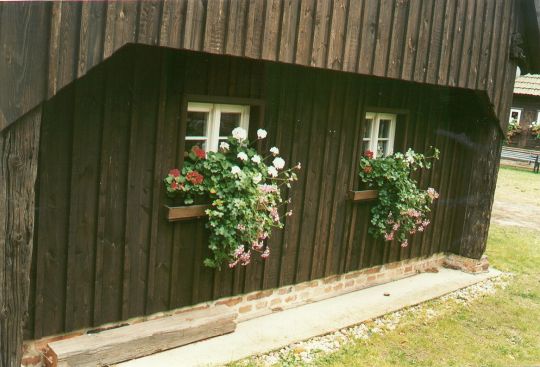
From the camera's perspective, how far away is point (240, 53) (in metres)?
4.68

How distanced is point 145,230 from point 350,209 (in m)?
3.06

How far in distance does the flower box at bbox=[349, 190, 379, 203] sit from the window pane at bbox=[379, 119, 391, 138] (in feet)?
2.92

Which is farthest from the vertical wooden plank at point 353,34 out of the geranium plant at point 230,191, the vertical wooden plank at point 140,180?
the vertical wooden plank at point 140,180

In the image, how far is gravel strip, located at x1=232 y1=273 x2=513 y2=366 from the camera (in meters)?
5.57

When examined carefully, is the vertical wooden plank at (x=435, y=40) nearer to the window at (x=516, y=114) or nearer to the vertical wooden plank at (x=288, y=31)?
the vertical wooden plank at (x=288, y=31)

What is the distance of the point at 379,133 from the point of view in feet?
26.2

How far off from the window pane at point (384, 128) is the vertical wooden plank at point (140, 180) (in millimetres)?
3746

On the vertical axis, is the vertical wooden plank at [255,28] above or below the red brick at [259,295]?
above

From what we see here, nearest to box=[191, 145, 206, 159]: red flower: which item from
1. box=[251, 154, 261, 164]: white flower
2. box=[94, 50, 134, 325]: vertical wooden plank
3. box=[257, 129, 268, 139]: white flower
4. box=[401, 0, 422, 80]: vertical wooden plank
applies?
box=[251, 154, 261, 164]: white flower

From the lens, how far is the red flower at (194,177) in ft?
17.6

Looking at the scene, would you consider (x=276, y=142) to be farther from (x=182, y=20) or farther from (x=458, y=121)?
(x=458, y=121)

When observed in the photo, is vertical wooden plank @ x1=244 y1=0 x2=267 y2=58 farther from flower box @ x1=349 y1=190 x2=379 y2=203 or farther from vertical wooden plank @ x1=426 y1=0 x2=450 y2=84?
flower box @ x1=349 y1=190 x2=379 y2=203

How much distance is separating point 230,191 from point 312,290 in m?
2.32

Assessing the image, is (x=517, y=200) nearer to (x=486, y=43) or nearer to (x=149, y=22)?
(x=486, y=43)
